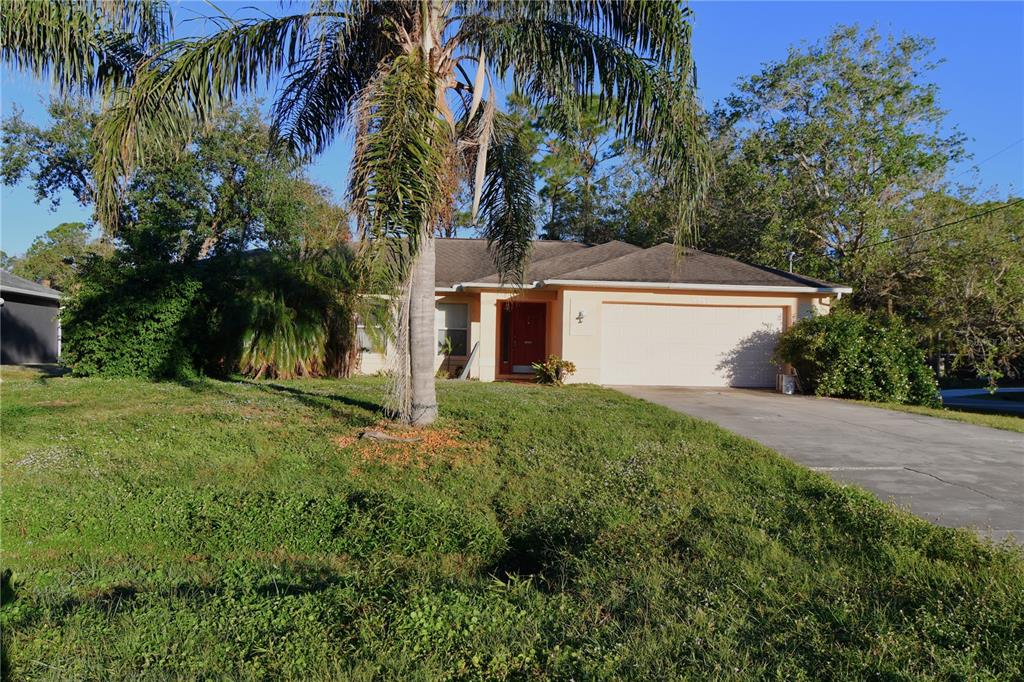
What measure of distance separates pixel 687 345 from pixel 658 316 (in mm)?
1015

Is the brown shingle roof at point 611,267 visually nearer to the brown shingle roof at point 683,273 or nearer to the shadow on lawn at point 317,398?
the brown shingle roof at point 683,273

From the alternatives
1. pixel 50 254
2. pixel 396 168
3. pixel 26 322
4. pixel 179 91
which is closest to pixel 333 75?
pixel 179 91

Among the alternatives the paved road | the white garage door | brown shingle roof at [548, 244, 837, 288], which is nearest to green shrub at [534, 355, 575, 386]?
the white garage door

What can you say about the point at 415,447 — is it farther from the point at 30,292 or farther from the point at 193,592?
the point at 30,292

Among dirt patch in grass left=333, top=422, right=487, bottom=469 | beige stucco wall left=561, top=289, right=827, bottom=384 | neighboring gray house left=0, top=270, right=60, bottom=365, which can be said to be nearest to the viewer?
dirt patch in grass left=333, top=422, right=487, bottom=469

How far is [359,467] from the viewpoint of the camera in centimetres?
719

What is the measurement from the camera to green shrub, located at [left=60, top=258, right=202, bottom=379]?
1398 cm

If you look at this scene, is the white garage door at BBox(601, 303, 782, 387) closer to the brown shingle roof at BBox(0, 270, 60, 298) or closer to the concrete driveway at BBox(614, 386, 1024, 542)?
the concrete driveway at BBox(614, 386, 1024, 542)

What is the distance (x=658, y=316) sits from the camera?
51.8ft

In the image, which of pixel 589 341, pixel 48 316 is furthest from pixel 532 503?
pixel 48 316

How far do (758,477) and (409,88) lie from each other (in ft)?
18.1

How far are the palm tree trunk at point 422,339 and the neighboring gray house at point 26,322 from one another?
19356 mm

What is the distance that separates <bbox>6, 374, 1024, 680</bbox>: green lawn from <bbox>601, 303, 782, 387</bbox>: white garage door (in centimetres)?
686

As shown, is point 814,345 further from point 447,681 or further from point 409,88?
point 447,681
